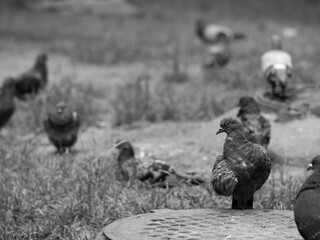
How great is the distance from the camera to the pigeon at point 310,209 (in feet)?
12.9

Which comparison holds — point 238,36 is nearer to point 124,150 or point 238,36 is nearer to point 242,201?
point 124,150

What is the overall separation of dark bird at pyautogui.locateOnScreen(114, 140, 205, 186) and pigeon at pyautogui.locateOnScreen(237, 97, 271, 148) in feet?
2.44

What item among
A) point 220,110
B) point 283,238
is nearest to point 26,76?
point 220,110

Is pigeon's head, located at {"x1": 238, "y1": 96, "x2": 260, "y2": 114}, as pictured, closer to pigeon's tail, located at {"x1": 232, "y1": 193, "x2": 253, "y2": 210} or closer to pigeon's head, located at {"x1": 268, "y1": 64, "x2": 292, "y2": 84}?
pigeon's head, located at {"x1": 268, "y1": 64, "x2": 292, "y2": 84}

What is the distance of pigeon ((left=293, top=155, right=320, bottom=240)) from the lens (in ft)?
12.9

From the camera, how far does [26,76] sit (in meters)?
10.9

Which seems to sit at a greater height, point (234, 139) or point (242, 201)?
point (234, 139)

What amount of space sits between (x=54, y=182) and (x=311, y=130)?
2.68m

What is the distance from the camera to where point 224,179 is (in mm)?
4836

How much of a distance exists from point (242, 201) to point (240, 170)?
28cm

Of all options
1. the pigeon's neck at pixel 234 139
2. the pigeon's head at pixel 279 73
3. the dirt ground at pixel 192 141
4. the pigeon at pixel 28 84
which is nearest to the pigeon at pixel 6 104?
the dirt ground at pixel 192 141

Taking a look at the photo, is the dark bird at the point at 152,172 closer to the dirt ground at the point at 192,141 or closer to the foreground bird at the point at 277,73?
the dirt ground at the point at 192,141

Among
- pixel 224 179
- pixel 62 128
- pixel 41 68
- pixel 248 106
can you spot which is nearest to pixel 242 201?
pixel 224 179

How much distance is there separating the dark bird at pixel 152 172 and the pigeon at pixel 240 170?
145cm
